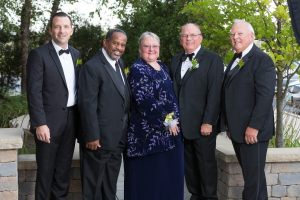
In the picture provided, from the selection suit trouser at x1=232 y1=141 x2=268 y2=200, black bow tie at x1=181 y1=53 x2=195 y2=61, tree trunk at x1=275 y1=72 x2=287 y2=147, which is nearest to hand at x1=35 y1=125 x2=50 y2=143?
black bow tie at x1=181 y1=53 x2=195 y2=61

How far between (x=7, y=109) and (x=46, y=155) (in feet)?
17.5

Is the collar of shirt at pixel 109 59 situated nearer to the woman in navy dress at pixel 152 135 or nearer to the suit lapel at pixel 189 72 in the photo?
the woman in navy dress at pixel 152 135

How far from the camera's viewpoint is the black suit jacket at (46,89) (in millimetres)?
3805

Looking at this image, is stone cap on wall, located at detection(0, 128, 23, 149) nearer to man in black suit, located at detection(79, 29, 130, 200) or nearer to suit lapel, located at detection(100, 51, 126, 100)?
man in black suit, located at detection(79, 29, 130, 200)

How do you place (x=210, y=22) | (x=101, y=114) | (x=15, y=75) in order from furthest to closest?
(x=15, y=75), (x=210, y=22), (x=101, y=114)

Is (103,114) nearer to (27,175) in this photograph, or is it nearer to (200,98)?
(200,98)

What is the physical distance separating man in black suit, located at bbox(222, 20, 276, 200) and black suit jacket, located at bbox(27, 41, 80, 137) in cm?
139

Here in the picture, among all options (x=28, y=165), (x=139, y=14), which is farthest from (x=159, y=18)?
(x=28, y=165)

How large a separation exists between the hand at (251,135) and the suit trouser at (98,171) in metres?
1.12

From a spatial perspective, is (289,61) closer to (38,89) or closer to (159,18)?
(38,89)

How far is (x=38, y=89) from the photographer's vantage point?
3799 mm

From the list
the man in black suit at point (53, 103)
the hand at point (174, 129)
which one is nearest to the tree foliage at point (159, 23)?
the hand at point (174, 129)

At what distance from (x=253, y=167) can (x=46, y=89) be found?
182 cm

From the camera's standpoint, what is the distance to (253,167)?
157 inches
